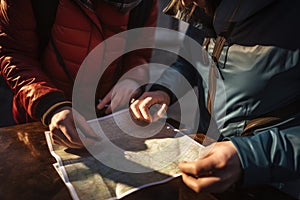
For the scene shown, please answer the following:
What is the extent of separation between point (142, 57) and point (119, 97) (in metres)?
0.28

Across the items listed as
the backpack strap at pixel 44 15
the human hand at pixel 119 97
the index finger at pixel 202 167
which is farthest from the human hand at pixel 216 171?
the backpack strap at pixel 44 15

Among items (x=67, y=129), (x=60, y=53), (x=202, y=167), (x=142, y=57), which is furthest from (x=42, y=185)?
(x=142, y=57)

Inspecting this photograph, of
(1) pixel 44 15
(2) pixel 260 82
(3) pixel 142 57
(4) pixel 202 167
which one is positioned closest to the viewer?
(4) pixel 202 167

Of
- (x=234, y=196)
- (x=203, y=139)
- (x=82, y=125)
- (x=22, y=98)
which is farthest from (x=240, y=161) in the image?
(x=22, y=98)

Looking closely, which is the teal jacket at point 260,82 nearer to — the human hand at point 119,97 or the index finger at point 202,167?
the index finger at point 202,167

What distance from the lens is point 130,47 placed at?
1201 mm

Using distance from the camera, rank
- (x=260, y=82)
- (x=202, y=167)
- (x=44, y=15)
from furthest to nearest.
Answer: (x=44, y=15) < (x=260, y=82) < (x=202, y=167)

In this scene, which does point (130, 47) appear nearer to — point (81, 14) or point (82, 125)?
point (81, 14)

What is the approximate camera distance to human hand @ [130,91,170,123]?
3.23 ft

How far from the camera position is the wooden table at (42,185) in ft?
2.34

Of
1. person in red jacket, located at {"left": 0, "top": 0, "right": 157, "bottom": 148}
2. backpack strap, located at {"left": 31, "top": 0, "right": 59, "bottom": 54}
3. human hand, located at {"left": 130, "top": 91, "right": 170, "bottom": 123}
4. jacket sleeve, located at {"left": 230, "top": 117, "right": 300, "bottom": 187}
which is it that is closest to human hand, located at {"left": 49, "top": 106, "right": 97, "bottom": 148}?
person in red jacket, located at {"left": 0, "top": 0, "right": 157, "bottom": 148}

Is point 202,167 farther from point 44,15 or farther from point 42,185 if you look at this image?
point 44,15

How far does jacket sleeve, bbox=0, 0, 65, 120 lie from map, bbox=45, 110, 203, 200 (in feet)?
0.33

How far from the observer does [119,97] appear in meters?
1.04
